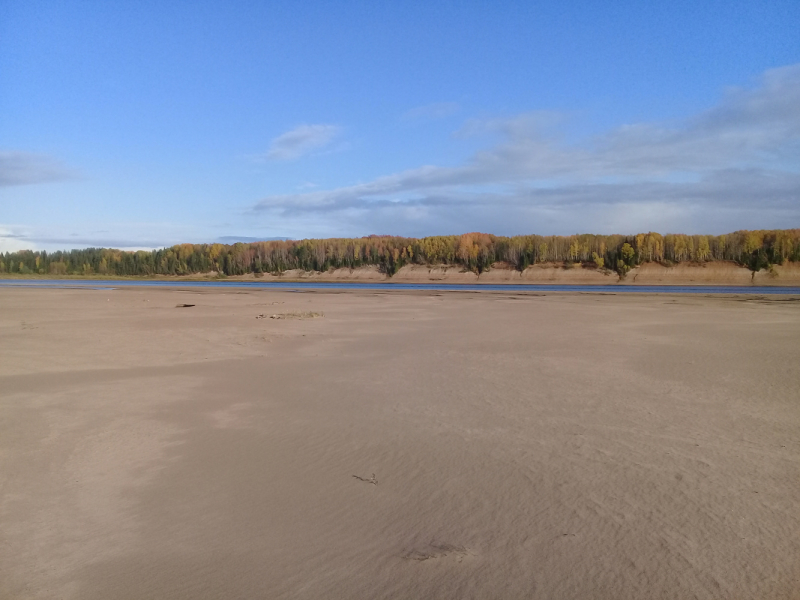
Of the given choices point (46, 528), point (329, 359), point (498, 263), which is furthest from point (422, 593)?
point (498, 263)

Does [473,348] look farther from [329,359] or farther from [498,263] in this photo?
[498,263]

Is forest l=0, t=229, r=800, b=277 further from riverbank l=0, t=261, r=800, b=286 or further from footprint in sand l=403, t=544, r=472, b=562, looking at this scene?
footprint in sand l=403, t=544, r=472, b=562

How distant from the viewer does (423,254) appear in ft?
285

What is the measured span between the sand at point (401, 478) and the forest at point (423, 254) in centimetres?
6403

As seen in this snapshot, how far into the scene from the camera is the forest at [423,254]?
6644 cm

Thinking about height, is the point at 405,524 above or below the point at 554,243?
below

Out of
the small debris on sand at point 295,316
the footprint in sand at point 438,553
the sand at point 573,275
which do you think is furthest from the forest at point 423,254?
the footprint in sand at point 438,553

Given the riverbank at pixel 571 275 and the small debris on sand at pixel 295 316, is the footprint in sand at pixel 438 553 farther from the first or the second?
the riverbank at pixel 571 275

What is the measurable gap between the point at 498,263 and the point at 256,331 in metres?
65.2

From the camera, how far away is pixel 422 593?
133 inches

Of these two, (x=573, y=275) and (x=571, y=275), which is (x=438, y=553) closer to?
(x=573, y=275)

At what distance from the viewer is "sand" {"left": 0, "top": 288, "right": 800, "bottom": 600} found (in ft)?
11.7

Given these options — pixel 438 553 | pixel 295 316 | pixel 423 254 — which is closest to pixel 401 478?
pixel 438 553

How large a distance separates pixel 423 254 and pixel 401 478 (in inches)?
3245
